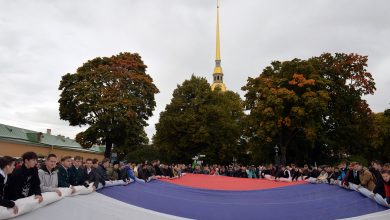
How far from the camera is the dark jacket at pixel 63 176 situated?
22.1 ft

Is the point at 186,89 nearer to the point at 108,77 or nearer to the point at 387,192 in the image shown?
the point at 108,77

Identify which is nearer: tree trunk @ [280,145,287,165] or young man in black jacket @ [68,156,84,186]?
young man in black jacket @ [68,156,84,186]

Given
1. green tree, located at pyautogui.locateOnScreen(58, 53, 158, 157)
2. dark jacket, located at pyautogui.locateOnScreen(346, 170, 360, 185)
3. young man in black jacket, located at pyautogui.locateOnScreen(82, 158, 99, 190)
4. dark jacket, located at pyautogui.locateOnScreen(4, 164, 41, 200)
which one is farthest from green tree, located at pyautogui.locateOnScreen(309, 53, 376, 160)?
dark jacket, located at pyautogui.locateOnScreen(4, 164, 41, 200)

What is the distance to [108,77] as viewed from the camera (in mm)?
32531

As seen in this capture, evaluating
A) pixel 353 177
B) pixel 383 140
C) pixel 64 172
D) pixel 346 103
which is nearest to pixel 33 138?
pixel 346 103

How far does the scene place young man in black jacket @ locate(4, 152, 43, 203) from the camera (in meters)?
4.77

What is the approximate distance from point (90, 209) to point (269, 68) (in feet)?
Answer: 93.9

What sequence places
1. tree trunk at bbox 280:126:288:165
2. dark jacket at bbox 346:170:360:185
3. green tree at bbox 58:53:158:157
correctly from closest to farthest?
dark jacket at bbox 346:170:360:185 → tree trunk at bbox 280:126:288:165 → green tree at bbox 58:53:158:157

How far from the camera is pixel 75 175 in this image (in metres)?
7.79

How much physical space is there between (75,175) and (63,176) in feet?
2.15

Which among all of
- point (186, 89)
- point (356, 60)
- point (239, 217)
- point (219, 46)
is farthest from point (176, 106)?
point (219, 46)

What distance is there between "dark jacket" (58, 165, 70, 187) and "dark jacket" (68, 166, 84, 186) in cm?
20

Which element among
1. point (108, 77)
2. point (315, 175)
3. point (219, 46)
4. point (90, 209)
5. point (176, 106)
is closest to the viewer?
point (90, 209)

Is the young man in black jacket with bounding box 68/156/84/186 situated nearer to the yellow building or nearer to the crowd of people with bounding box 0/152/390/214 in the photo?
the crowd of people with bounding box 0/152/390/214
